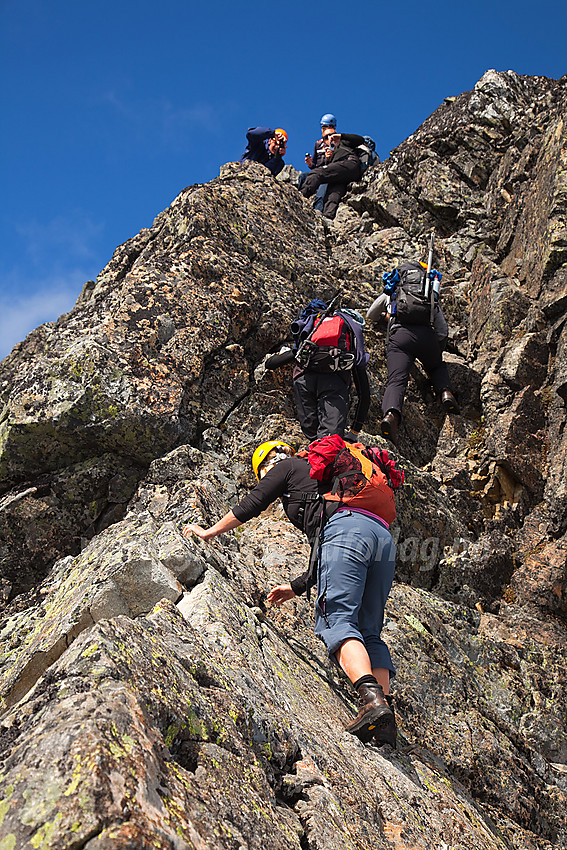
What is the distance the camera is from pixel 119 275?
13.7m

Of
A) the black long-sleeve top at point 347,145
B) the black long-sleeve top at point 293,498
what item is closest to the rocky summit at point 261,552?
the black long-sleeve top at point 293,498

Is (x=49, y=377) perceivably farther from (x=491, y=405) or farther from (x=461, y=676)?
(x=491, y=405)

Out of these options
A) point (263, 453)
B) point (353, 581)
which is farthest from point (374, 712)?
point (263, 453)

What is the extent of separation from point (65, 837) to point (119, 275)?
12.3 meters

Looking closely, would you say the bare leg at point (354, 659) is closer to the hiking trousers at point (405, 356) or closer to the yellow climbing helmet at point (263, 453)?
the yellow climbing helmet at point (263, 453)

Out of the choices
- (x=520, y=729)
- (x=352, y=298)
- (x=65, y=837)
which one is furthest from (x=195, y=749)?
(x=352, y=298)

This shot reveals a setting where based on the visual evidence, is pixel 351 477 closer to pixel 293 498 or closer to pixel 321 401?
pixel 293 498

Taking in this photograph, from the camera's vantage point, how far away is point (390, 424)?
1248 centimetres

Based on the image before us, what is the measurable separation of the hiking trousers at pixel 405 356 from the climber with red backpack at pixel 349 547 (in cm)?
525

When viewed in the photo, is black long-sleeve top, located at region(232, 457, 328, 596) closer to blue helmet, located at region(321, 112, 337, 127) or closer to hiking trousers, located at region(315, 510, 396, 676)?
hiking trousers, located at region(315, 510, 396, 676)

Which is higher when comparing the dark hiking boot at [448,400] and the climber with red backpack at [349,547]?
the dark hiking boot at [448,400]

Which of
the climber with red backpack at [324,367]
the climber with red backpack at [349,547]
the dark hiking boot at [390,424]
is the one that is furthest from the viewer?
the dark hiking boot at [390,424]

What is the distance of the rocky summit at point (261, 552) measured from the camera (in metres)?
3.81

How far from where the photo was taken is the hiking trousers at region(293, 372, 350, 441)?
10.6 m
